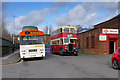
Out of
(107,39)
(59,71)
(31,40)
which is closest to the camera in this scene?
(59,71)

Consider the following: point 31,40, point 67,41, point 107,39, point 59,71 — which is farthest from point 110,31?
point 59,71

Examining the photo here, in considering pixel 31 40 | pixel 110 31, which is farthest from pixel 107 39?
pixel 31 40

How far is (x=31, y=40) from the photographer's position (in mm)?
15195

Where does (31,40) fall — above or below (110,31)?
below

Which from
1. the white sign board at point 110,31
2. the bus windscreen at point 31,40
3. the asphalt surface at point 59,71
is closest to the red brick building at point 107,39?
the white sign board at point 110,31

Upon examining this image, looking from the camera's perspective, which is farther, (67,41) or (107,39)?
(107,39)

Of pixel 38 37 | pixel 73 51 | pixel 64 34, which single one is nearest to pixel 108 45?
pixel 73 51

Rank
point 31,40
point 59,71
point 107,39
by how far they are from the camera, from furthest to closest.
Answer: point 107,39 → point 31,40 → point 59,71

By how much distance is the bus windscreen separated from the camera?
49.1ft

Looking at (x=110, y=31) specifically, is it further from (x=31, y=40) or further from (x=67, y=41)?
(x=31, y=40)

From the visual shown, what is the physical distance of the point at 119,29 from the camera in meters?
23.0

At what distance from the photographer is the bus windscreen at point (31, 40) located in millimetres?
14977

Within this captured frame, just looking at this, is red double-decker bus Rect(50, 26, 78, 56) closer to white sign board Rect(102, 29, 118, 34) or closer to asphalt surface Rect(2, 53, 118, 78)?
white sign board Rect(102, 29, 118, 34)

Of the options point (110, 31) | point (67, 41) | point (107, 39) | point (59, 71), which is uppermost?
point (110, 31)
